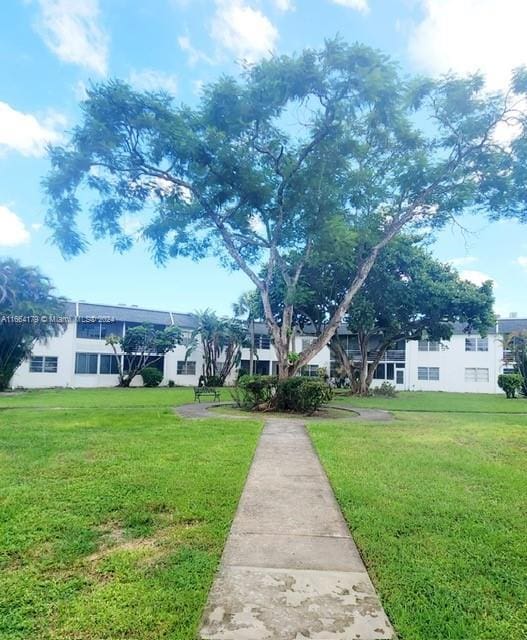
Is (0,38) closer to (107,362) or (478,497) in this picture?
(478,497)

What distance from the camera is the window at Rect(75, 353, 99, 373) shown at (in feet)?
108

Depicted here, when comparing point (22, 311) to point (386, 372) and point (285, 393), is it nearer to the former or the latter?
point (285, 393)

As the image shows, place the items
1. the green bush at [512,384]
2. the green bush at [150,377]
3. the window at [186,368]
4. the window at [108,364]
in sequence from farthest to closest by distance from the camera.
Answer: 1. the window at [186,368]
2. the window at [108,364]
3. the green bush at [150,377]
4. the green bush at [512,384]

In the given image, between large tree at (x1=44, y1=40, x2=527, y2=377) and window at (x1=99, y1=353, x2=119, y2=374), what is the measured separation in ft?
63.0

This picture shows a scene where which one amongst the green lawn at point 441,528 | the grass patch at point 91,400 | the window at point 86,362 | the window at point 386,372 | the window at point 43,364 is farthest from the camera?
the window at point 386,372

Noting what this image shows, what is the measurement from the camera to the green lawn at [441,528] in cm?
271

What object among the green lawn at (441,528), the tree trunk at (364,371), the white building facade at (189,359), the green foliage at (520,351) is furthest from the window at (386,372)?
the green lawn at (441,528)

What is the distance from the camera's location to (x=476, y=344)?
1462 inches

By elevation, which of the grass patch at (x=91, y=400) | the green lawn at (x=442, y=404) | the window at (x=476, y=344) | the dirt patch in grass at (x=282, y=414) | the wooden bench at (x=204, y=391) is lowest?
the grass patch at (x=91, y=400)

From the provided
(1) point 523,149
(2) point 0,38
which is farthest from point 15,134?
(1) point 523,149

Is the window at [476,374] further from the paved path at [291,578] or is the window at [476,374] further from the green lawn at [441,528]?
the paved path at [291,578]

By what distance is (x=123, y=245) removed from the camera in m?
16.8

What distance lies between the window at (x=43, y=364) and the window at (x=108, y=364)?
312 centimetres

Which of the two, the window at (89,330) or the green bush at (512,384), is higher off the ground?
the window at (89,330)
